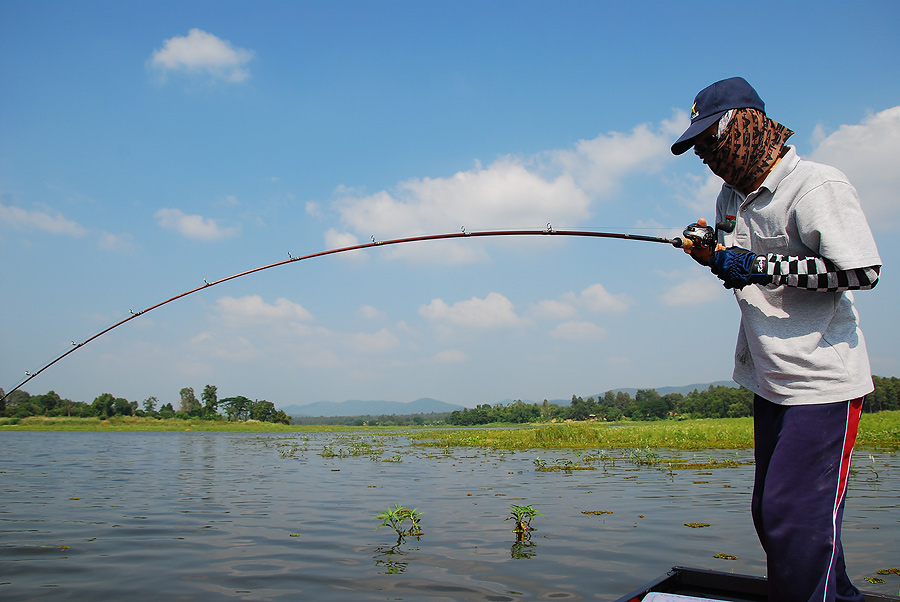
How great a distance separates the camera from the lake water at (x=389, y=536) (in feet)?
16.1

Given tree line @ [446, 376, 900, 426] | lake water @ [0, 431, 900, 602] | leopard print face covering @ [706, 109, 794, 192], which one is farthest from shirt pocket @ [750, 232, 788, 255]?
tree line @ [446, 376, 900, 426]

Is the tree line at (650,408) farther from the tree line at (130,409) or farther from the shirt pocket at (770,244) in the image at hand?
the shirt pocket at (770,244)

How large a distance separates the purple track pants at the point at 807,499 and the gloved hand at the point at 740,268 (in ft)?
1.77

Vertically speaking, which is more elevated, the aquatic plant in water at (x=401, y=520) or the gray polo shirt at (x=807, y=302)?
the gray polo shirt at (x=807, y=302)

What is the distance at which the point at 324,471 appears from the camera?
47.8 ft

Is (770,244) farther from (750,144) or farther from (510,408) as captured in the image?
(510,408)

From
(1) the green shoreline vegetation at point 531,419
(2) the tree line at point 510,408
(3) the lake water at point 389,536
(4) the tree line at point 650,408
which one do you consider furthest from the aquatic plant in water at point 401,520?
(4) the tree line at point 650,408

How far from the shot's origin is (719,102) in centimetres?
252

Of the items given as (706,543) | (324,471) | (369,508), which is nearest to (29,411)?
(324,471)

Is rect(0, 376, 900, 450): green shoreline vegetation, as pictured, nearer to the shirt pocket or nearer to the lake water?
the lake water

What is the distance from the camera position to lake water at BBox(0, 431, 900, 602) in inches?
193

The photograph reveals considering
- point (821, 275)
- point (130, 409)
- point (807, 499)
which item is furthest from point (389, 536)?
point (130, 409)

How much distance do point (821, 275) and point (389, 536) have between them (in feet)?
19.5

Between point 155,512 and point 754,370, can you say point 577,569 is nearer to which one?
point 754,370
